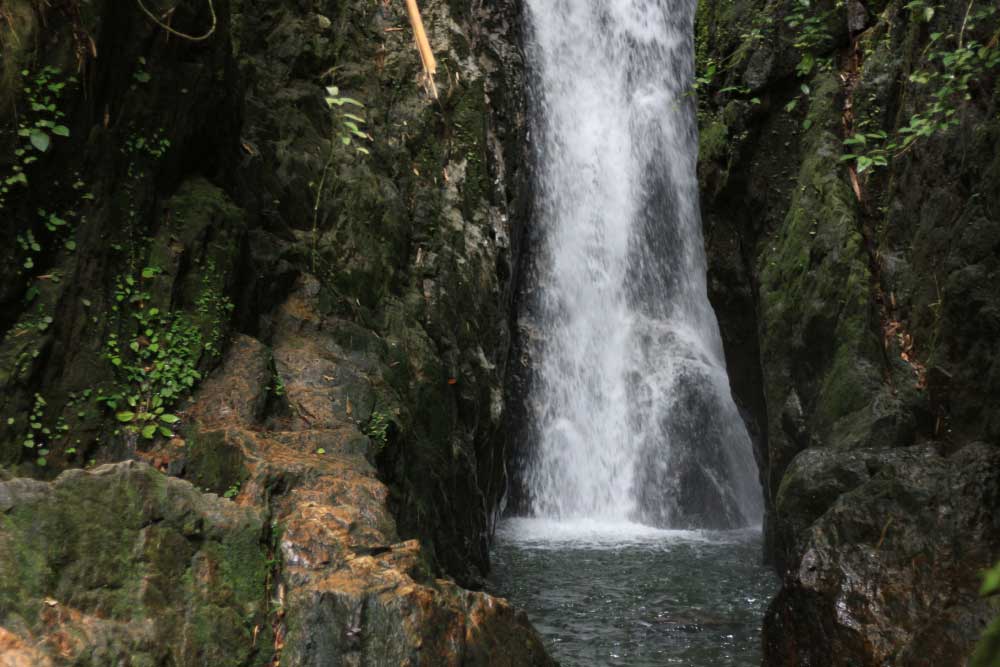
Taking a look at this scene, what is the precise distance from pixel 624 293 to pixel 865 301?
296 inches

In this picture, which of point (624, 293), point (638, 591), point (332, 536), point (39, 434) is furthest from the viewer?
point (624, 293)

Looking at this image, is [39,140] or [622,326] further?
[622,326]

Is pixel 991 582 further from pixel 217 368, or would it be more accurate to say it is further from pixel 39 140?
pixel 217 368

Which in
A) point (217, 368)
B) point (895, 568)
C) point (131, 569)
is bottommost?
point (895, 568)

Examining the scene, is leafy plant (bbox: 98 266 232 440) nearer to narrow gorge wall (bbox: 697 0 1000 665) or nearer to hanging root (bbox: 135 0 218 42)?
hanging root (bbox: 135 0 218 42)

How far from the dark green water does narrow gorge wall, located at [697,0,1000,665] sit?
32.4 inches

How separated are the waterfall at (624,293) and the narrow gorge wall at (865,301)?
256 cm

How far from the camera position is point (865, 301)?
892cm

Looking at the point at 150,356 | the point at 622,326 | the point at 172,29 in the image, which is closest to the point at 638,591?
the point at 150,356

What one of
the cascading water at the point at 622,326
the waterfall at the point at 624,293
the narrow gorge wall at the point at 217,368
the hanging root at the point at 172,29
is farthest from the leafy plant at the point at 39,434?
the waterfall at the point at 624,293

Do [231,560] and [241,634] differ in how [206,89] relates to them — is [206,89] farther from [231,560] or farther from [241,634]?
[241,634]

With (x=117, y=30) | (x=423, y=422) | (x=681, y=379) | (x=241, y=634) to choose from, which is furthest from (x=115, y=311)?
(x=681, y=379)

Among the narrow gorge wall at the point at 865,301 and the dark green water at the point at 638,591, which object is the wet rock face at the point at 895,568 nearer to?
the narrow gorge wall at the point at 865,301

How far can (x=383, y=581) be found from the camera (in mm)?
4012
